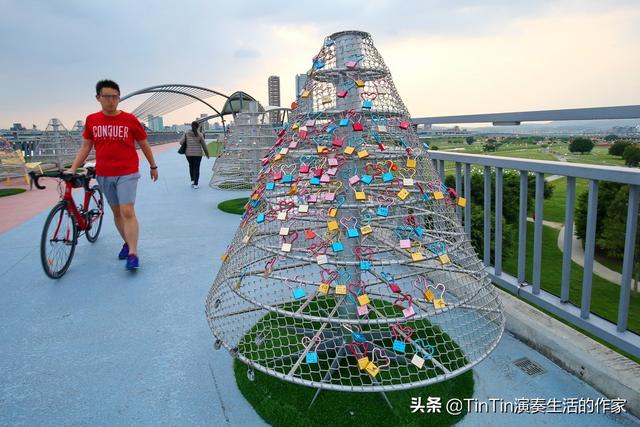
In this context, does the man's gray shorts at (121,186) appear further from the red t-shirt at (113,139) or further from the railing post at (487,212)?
the railing post at (487,212)

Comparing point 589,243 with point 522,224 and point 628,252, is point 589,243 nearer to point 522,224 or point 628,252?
point 628,252

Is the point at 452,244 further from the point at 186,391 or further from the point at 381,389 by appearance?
Result: the point at 186,391

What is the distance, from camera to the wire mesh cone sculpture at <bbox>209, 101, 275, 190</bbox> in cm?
909

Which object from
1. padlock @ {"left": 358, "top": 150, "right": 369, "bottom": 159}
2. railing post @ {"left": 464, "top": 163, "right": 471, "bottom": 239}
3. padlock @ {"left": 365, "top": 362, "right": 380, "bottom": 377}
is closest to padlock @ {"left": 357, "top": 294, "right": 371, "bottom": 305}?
padlock @ {"left": 365, "top": 362, "right": 380, "bottom": 377}

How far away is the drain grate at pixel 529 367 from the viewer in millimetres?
2264

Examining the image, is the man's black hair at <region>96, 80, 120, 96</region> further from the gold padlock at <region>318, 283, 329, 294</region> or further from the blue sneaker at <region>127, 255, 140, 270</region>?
the gold padlock at <region>318, 283, 329, 294</region>

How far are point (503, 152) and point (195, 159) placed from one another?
26.5 ft

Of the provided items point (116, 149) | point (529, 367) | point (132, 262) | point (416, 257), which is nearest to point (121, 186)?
point (116, 149)

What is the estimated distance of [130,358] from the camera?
2494mm

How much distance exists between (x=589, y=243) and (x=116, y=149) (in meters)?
3.51

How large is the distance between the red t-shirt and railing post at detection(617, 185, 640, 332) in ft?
11.7

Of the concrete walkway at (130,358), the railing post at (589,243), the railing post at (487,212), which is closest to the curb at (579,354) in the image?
the concrete walkway at (130,358)

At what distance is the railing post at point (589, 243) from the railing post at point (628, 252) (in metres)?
0.17

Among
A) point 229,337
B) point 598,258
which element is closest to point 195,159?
point 229,337
